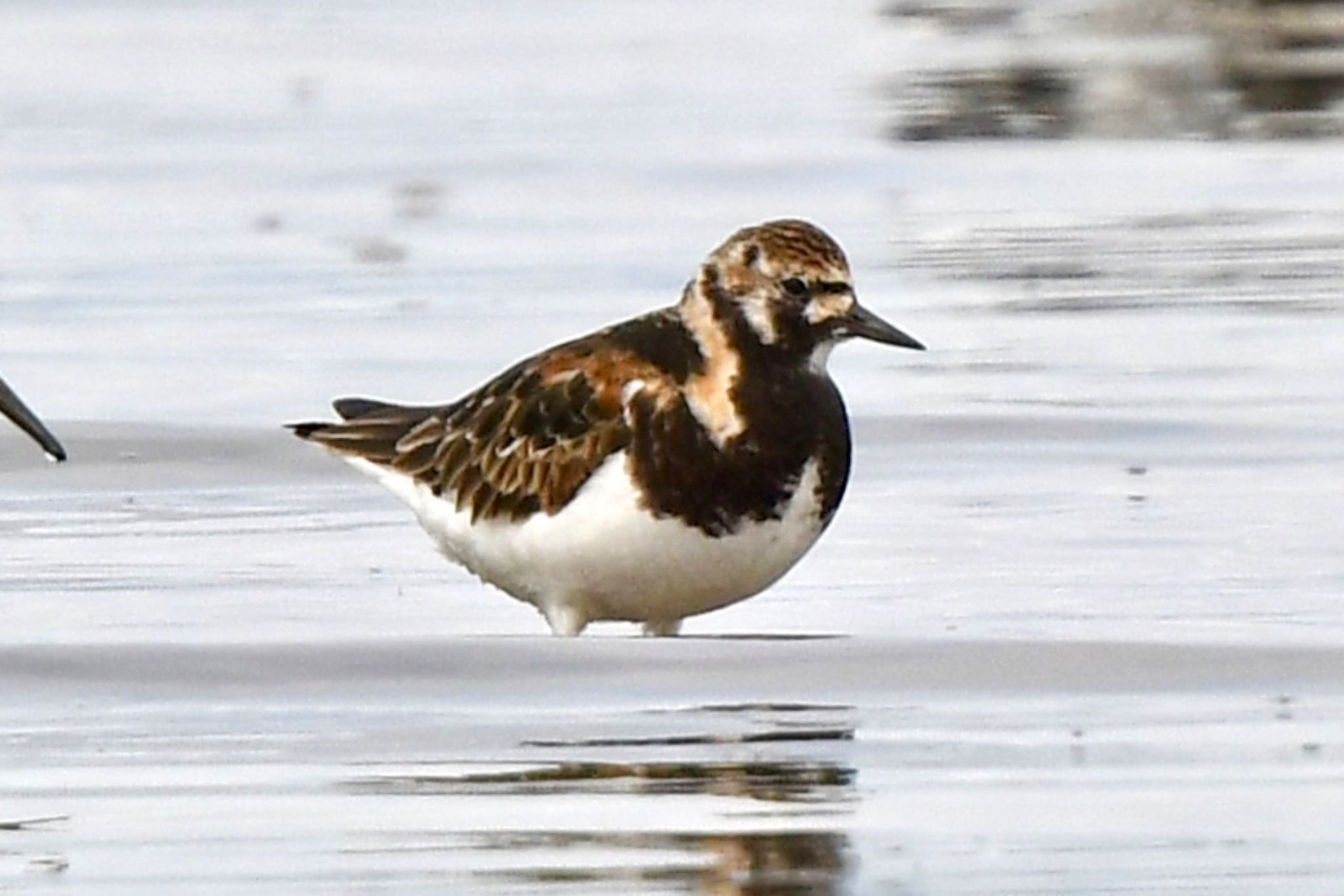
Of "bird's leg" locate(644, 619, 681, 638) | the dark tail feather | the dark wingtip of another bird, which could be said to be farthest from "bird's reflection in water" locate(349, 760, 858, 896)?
the dark wingtip of another bird

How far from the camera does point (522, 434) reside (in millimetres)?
7367

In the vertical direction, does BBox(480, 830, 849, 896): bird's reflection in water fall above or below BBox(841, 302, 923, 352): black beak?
above

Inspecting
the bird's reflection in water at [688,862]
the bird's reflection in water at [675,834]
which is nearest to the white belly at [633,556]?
the bird's reflection in water at [675,834]

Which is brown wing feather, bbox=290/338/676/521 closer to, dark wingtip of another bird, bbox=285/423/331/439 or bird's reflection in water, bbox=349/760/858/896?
dark wingtip of another bird, bbox=285/423/331/439

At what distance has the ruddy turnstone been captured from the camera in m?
6.99

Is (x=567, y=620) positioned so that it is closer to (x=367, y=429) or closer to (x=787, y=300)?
(x=787, y=300)

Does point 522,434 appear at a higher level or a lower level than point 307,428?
higher

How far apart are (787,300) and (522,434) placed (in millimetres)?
558

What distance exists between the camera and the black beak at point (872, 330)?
715 cm

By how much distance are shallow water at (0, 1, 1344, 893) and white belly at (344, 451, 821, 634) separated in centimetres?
13

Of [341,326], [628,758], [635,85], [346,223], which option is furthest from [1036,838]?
[635,85]

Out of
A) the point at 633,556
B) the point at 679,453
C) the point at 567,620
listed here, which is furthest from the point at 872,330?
the point at 567,620

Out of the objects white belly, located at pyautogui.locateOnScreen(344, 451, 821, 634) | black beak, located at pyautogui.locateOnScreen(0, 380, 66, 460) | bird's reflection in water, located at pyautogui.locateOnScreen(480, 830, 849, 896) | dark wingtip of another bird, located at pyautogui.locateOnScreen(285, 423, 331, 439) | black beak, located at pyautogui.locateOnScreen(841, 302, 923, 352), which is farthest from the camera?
dark wingtip of another bird, located at pyautogui.locateOnScreen(285, 423, 331, 439)

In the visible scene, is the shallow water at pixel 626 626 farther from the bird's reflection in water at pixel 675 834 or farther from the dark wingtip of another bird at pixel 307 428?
the dark wingtip of another bird at pixel 307 428
